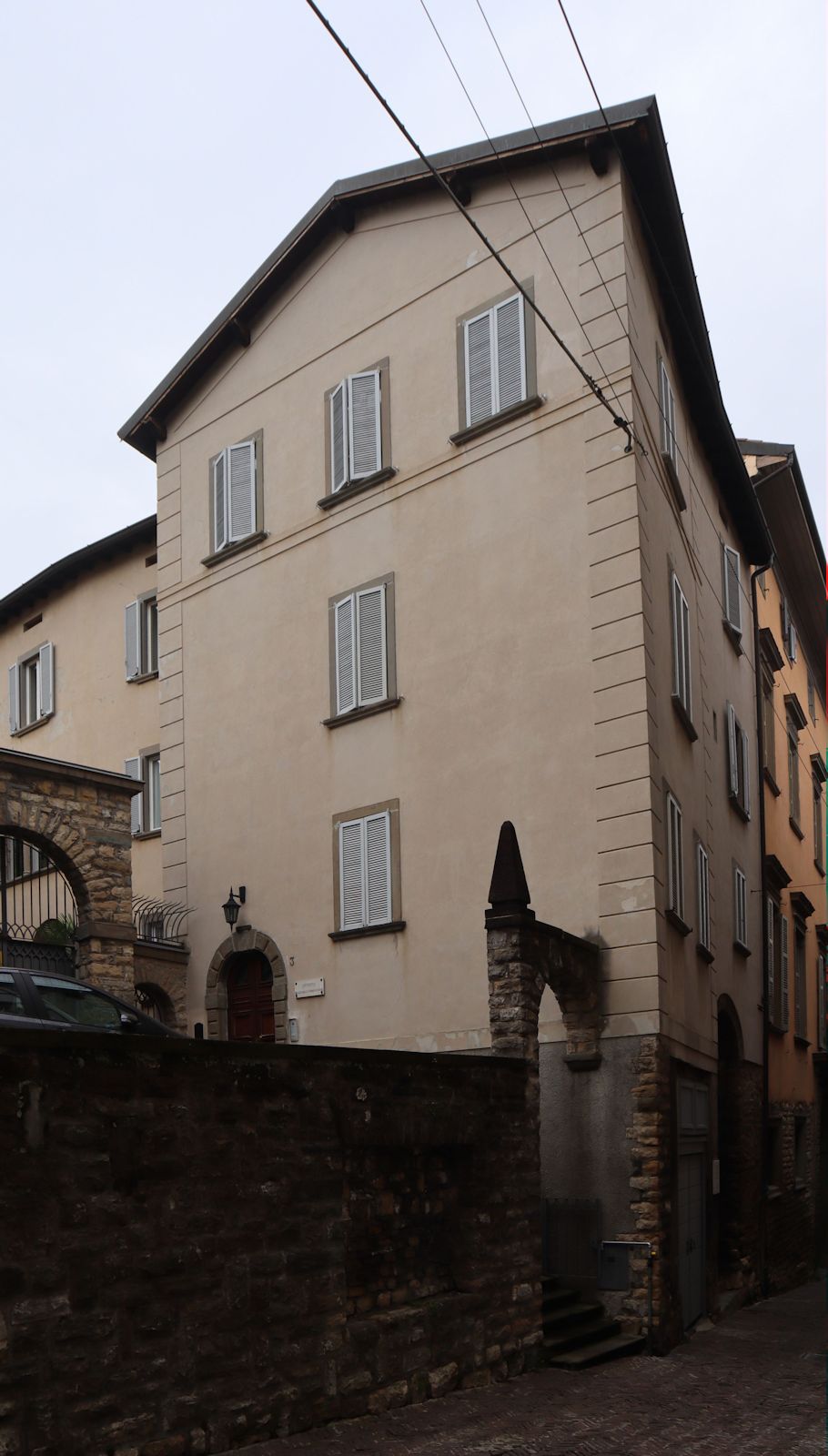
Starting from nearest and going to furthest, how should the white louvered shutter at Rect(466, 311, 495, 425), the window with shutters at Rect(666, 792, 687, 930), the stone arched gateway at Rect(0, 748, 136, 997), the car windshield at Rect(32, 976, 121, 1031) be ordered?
the car windshield at Rect(32, 976, 121, 1031)
the window with shutters at Rect(666, 792, 687, 930)
the stone arched gateway at Rect(0, 748, 136, 997)
the white louvered shutter at Rect(466, 311, 495, 425)

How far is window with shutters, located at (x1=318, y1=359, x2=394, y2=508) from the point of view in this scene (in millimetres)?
18219

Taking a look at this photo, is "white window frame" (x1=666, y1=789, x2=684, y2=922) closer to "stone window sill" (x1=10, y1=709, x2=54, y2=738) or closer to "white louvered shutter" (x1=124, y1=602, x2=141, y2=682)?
"white louvered shutter" (x1=124, y1=602, x2=141, y2=682)

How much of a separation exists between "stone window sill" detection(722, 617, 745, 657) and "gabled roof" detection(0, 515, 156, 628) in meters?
8.60

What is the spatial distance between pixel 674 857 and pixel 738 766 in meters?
6.35

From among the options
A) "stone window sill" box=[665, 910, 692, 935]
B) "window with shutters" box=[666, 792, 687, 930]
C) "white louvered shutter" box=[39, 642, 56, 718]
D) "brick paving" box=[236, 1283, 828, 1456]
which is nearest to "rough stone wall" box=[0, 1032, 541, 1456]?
"brick paving" box=[236, 1283, 828, 1456]

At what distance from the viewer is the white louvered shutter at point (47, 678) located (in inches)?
995

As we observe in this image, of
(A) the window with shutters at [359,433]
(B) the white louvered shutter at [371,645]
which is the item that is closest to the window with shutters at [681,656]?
(B) the white louvered shutter at [371,645]

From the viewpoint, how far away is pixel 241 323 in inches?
800

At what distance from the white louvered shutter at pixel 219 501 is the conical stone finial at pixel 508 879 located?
870cm

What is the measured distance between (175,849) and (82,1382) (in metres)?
12.5

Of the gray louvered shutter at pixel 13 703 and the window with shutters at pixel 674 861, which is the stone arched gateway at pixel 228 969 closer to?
the window with shutters at pixel 674 861

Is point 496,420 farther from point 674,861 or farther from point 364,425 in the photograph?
point 674,861

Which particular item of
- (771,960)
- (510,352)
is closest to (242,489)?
(510,352)

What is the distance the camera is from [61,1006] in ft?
34.6
